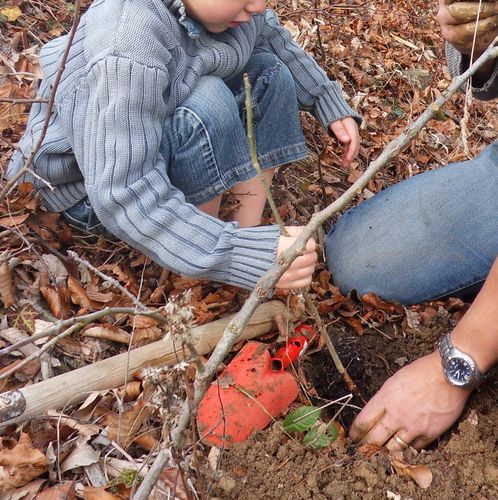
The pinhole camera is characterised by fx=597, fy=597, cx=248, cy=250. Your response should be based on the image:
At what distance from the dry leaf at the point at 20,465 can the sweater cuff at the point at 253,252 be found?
0.79 meters

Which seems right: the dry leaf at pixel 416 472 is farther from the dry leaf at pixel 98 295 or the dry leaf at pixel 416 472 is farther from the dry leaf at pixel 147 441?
the dry leaf at pixel 98 295

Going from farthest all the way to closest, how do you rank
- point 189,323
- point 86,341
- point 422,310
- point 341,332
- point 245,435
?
point 422,310 → point 341,332 → point 86,341 → point 245,435 → point 189,323

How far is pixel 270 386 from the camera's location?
5.81ft

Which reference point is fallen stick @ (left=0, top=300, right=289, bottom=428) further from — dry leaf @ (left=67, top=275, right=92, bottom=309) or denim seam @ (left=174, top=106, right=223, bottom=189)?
denim seam @ (left=174, top=106, right=223, bottom=189)

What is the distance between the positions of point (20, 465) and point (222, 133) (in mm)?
1241

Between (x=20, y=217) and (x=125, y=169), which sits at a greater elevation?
(x=125, y=169)

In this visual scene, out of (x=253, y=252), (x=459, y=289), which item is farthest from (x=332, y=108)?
(x=253, y=252)

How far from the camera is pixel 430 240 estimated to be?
2.42 m

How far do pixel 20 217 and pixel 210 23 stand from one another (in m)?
1.01

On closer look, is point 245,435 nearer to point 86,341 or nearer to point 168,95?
point 86,341

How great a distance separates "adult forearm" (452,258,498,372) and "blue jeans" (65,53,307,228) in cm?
94

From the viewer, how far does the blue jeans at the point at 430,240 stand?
237cm

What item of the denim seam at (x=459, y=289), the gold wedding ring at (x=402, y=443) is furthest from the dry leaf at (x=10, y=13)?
the gold wedding ring at (x=402, y=443)

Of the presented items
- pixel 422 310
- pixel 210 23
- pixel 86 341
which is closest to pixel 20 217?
pixel 86 341
